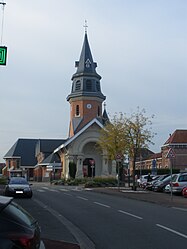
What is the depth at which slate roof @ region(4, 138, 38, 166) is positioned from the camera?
312 feet

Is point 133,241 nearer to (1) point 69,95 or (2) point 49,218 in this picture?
(2) point 49,218

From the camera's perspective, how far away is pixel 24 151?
97.6m

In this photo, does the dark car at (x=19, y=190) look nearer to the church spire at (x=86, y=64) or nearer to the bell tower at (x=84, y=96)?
the bell tower at (x=84, y=96)

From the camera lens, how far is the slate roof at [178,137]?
85.9 m

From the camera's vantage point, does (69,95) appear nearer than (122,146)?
No

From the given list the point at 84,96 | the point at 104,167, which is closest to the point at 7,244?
the point at 104,167

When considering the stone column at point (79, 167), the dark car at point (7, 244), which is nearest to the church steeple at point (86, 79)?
the stone column at point (79, 167)

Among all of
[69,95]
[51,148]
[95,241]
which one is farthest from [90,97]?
[95,241]

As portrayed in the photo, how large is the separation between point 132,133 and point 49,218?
20401mm

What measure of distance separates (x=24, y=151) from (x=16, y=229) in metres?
94.0

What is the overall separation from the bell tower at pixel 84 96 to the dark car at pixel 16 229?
66.3 m

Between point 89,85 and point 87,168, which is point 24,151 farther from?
point 87,168

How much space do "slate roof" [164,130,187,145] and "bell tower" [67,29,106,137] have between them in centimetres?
1901

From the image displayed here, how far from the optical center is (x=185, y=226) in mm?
13102
